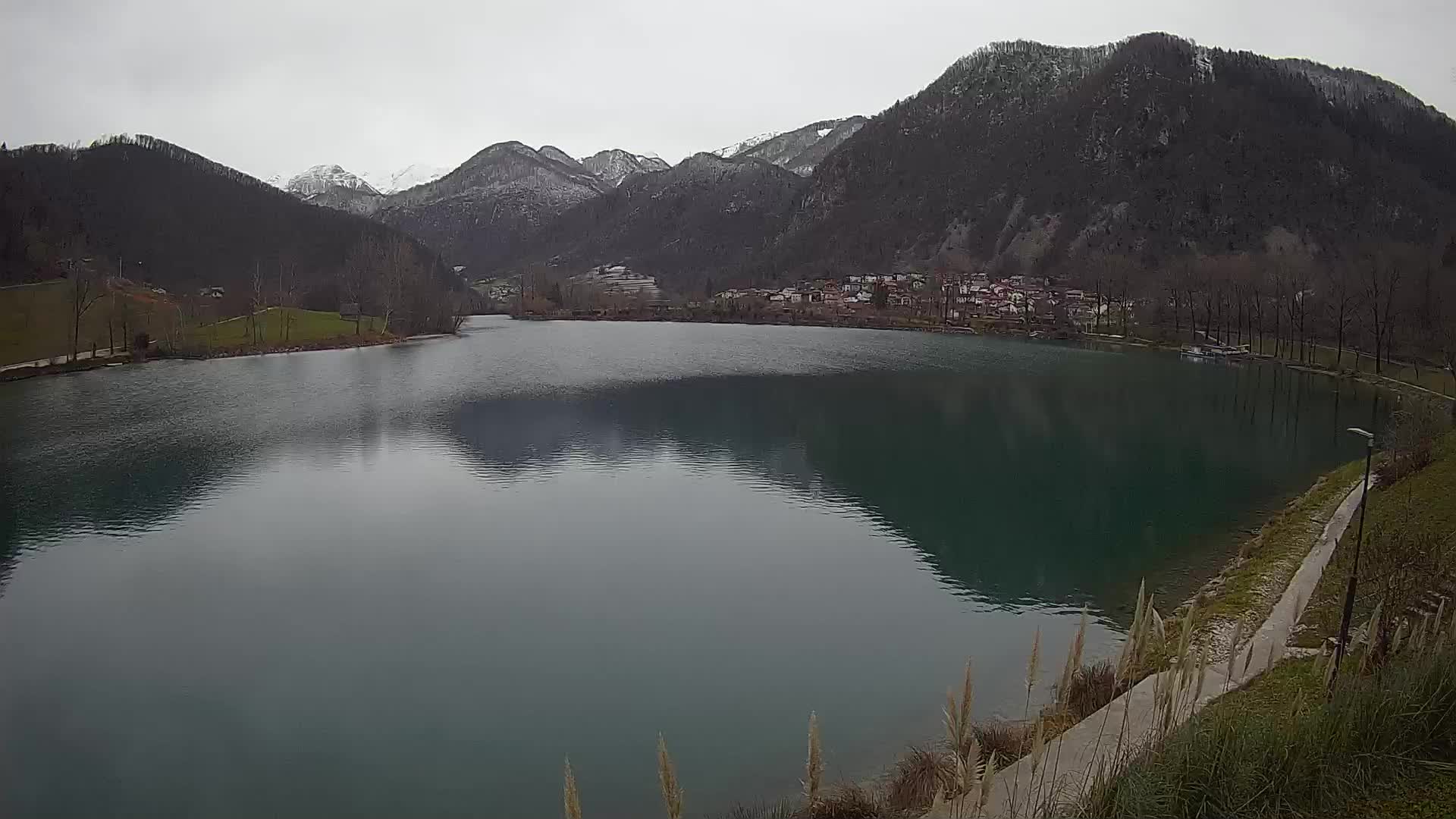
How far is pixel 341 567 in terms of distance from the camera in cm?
1574

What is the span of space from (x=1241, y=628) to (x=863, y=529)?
8717mm

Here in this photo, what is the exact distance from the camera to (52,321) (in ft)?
165

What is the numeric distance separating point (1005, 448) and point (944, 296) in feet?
249

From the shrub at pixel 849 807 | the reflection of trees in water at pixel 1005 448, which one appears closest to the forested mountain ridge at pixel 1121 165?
the reflection of trees in water at pixel 1005 448

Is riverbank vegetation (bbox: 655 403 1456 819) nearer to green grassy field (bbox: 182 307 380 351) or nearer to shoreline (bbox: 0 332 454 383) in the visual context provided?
shoreline (bbox: 0 332 454 383)

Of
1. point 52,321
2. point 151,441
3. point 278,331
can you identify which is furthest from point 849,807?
point 278,331

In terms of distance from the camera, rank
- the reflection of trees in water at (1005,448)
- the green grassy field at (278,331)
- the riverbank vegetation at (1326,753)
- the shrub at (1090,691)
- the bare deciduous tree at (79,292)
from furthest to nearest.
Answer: the green grassy field at (278,331), the bare deciduous tree at (79,292), the reflection of trees in water at (1005,448), the shrub at (1090,691), the riverbank vegetation at (1326,753)

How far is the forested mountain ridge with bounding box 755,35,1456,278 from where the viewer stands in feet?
360

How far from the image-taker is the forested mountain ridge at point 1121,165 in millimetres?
109750

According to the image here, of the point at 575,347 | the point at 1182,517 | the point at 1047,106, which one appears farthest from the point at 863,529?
the point at 1047,106

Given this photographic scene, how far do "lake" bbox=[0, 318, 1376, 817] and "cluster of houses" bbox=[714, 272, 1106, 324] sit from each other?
55629 millimetres

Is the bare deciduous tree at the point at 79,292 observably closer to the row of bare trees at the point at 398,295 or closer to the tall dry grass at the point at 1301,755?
the row of bare trees at the point at 398,295

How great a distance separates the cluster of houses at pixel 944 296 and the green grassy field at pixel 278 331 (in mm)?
56366

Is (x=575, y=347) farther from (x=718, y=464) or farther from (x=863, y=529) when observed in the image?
(x=863, y=529)
